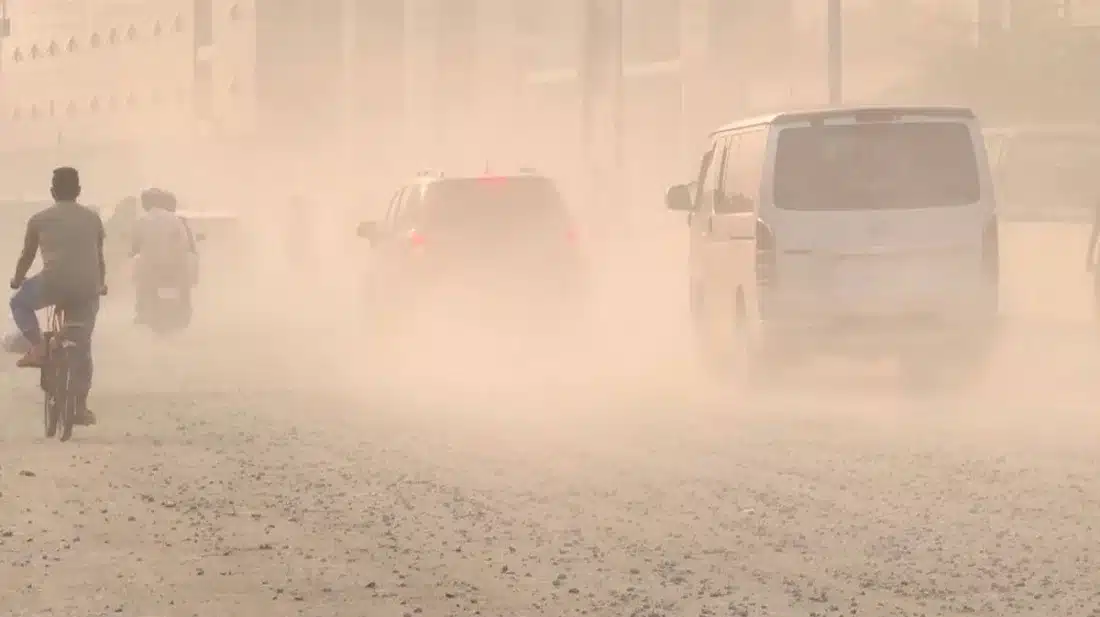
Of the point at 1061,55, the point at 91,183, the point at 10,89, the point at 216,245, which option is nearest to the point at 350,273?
the point at 216,245

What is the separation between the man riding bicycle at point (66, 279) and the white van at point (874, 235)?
5021 millimetres

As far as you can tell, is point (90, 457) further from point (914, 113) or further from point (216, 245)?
point (216, 245)

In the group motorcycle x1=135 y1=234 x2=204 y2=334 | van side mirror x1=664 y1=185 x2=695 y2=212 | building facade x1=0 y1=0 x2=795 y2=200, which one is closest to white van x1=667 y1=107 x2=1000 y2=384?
van side mirror x1=664 y1=185 x2=695 y2=212

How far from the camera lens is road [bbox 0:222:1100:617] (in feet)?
30.5

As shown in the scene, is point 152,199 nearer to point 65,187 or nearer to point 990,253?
point 65,187

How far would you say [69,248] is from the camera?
16.1 meters

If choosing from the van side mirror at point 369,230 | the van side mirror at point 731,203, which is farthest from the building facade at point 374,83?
the van side mirror at point 731,203

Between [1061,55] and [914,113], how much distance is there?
45833mm

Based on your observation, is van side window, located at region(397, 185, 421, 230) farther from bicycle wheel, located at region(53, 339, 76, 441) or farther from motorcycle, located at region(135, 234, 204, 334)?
bicycle wheel, located at region(53, 339, 76, 441)

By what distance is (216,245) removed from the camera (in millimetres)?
42156

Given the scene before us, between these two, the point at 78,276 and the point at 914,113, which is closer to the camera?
the point at 78,276

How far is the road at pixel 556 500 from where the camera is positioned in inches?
366

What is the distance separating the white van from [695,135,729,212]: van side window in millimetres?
1700

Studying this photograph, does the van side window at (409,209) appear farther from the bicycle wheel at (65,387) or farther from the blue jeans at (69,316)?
the bicycle wheel at (65,387)
